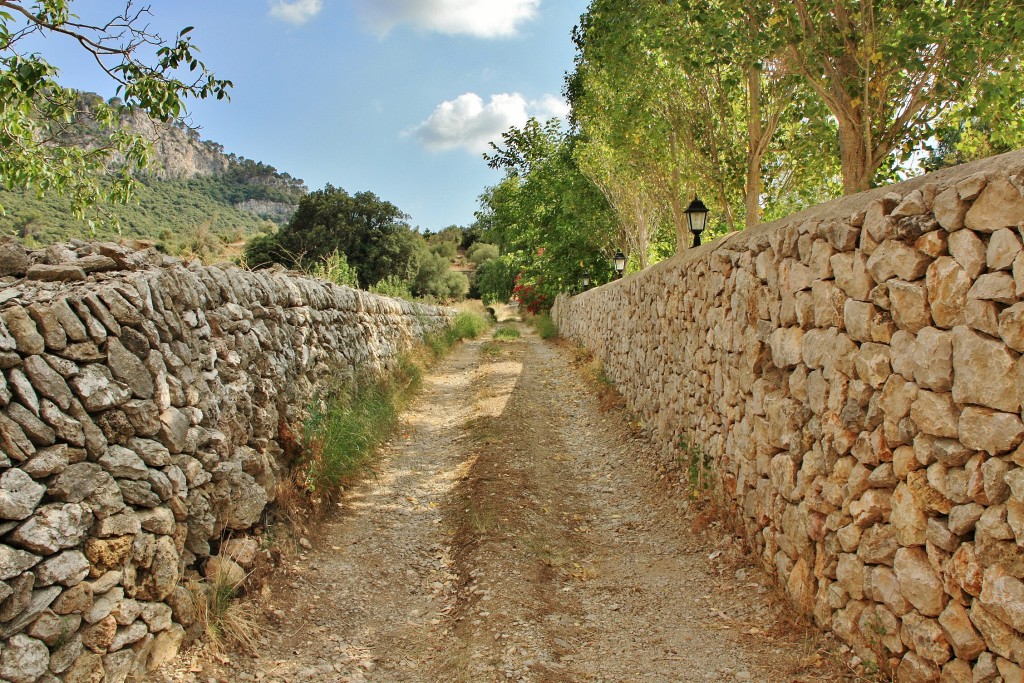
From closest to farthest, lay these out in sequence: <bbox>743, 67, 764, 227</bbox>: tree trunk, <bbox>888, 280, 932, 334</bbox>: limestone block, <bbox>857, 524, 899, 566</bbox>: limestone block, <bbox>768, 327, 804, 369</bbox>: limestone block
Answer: <bbox>888, 280, 932, 334</bbox>: limestone block, <bbox>857, 524, 899, 566</bbox>: limestone block, <bbox>768, 327, 804, 369</bbox>: limestone block, <bbox>743, 67, 764, 227</bbox>: tree trunk

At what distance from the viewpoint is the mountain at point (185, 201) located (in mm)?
9227

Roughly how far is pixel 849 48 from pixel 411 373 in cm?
804

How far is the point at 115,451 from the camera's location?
3.13 m

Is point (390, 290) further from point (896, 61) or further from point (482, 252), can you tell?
point (482, 252)

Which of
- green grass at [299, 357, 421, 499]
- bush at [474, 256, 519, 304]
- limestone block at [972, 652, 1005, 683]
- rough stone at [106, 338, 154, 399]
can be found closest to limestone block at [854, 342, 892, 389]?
limestone block at [972, 652, 1005, 683]

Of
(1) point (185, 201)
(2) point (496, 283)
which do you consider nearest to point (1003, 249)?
(1) point (185, 201)

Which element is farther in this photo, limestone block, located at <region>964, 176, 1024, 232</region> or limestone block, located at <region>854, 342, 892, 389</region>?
limestone block, located at <region>854, 342, 892, 389</region>

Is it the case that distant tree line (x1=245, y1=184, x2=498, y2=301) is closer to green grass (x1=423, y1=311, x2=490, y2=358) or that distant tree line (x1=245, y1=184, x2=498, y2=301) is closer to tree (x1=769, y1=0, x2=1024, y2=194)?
green grass (x1=423, y1=311, x2=490, y2=358)

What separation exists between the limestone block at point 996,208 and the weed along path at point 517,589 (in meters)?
2.12

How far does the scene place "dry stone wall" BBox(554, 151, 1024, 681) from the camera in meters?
2.21

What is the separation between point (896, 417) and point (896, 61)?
4971mm

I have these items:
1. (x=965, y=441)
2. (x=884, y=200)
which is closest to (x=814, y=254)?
(x=884, y=200)

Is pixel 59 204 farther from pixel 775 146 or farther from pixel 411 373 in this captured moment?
pixel 775 146

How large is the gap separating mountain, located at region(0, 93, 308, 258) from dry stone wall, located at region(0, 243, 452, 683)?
4.08 ft
